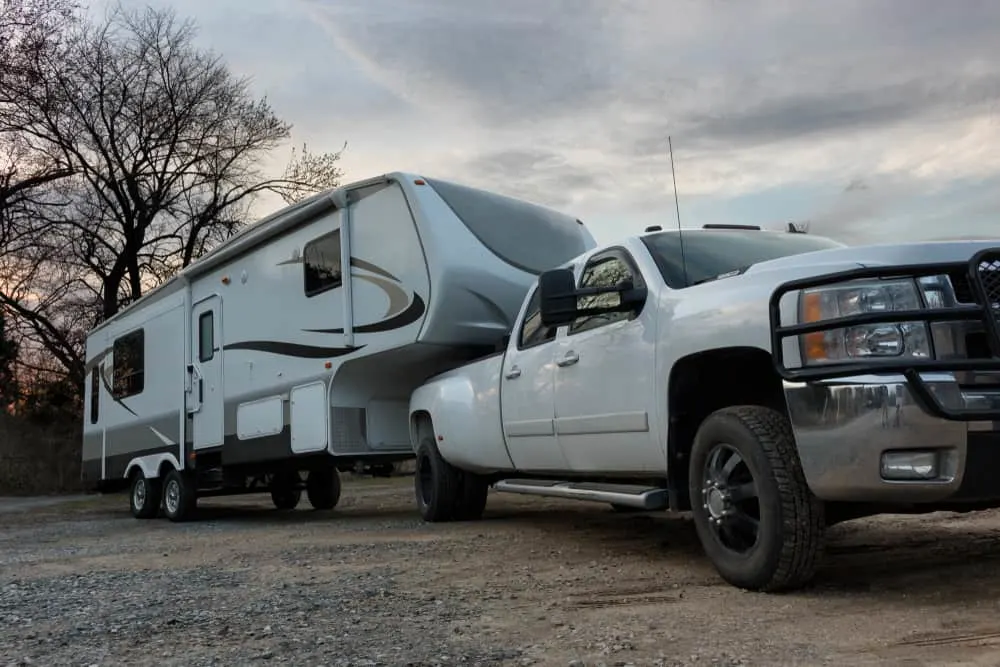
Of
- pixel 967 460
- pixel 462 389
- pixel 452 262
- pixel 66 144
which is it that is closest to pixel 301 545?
pixel 462 389

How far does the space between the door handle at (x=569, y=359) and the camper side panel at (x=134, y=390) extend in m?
7.15

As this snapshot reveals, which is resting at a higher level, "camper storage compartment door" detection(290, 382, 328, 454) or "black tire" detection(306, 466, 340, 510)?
"camper storage compartment door" detection(290, 382, 328, 454)

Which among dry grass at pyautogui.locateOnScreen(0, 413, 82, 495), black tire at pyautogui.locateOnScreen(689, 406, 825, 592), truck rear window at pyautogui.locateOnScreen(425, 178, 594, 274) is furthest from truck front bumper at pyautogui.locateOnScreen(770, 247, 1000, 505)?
dry grass at pyautogui.locateOnScreen(0, 413, 82, 495)

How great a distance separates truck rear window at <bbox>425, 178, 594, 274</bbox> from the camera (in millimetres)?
8562

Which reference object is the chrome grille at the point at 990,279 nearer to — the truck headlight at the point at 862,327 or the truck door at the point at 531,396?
the truck headlight at the point at 862,327

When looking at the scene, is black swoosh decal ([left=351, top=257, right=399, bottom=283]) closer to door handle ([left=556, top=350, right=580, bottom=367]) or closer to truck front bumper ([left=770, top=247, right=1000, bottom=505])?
door handle ([left=556, top=350, right=580, bottom=367])

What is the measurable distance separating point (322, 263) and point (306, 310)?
0.55 m

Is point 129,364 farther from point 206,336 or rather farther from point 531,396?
point 531,396

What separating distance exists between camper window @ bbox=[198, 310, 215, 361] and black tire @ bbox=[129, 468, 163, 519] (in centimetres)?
201

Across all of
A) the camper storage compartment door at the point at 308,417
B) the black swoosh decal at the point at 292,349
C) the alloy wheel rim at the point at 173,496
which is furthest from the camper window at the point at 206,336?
the camper storage compartment door at the point at 308,417

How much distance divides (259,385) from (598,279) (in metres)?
5.44

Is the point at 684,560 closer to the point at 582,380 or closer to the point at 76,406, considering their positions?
the point at 582,380

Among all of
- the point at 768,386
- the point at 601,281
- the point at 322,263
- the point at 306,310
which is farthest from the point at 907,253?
the point at 306,310

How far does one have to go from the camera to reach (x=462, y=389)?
765 centimetres
